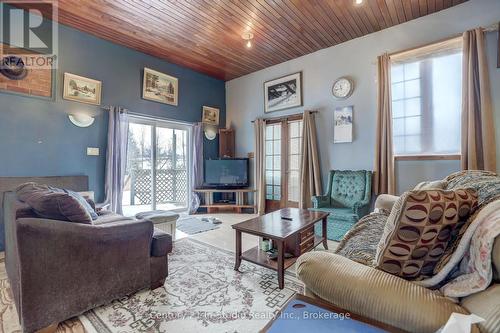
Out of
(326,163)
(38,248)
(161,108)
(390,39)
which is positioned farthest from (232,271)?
(390,39)

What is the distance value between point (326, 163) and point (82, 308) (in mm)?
3677

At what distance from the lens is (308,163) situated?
4125 mm

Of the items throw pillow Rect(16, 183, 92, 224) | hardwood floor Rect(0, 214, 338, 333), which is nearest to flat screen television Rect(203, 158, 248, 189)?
hardwood floor Rect(0, 214, 338, 333)

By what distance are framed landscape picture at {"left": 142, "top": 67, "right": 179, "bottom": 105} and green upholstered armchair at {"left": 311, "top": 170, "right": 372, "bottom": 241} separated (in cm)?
332

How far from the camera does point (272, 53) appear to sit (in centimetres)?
418

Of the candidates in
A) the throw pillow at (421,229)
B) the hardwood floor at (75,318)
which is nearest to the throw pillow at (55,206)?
the hardwood floor at (75,318)

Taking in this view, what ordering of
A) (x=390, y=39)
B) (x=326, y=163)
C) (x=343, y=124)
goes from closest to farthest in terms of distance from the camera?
(x=390, y=39)
(x=343, y=124)
(x=326, y=163)

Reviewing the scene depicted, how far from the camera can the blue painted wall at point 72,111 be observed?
2.96 metres

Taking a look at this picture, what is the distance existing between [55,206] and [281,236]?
163 cm

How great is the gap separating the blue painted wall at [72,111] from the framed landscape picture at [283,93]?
201 cm

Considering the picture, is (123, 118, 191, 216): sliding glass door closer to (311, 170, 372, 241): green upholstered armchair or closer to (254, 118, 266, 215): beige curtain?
(254, 118, 266, 215): beige curtain

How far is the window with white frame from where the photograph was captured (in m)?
2.94

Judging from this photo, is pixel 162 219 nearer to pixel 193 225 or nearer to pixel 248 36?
pixel 193 225

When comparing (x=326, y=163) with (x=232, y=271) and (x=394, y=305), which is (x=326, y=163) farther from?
(x=394, y=305)
